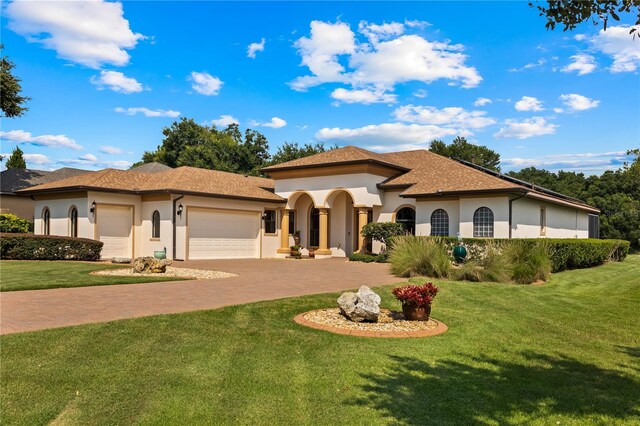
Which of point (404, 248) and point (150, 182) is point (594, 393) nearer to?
point (404, 248)

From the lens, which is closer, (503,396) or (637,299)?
(503,396)

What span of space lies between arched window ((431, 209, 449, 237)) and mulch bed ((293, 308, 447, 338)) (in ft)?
46.5

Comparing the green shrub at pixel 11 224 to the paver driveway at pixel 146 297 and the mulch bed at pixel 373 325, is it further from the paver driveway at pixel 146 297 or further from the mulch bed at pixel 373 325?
the mulch bed at pixel 373 325

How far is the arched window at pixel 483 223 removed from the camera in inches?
817

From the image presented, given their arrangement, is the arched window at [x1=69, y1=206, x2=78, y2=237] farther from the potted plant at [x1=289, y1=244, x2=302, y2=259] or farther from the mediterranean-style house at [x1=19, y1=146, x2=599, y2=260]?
the potted plant at [x1=289, y1=244, x2=302, y2=259]

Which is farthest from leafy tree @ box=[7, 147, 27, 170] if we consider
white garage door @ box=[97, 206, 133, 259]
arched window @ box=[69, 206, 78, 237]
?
white garage door @ box=[97, 206, 133, 259]

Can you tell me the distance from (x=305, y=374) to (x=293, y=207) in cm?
2242

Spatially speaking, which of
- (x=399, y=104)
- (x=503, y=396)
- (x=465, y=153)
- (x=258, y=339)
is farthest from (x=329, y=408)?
(x=465, y=153)

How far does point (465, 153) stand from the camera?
5341cm

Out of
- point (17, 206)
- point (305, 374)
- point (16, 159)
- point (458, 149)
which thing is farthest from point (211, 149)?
point (305, 374)

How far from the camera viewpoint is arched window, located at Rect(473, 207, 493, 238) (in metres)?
20.8

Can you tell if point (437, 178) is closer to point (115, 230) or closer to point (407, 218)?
point (407, 218)

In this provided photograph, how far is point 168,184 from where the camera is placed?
77.4 ft

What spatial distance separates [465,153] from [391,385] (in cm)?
5189
